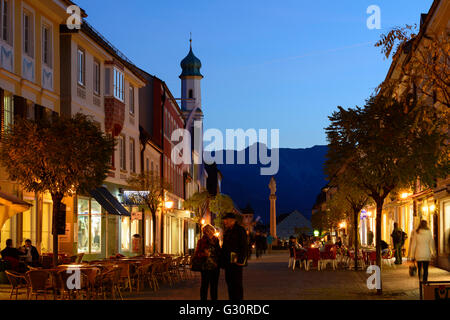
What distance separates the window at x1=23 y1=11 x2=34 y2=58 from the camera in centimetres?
2516

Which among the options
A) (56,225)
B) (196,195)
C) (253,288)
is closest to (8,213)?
(56,225)

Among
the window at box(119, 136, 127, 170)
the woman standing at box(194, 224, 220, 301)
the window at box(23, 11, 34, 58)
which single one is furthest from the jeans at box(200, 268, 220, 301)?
the window at box(119, 136, 127, 170)

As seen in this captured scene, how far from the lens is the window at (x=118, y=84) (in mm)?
34875

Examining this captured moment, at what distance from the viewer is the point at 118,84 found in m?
35.4

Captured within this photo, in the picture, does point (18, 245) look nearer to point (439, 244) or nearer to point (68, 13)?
point (68, 13)

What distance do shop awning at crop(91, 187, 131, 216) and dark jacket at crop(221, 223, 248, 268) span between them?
16348 millimetres

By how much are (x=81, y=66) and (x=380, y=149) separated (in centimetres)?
1413

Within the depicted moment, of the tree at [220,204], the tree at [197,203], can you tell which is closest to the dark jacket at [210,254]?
the tree at [197,203]

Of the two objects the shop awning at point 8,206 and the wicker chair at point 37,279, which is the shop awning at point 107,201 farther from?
the wicker chair at point 37,279

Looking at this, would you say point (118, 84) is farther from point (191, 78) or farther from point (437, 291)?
point (191, 78)

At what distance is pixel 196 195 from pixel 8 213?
40.3 m

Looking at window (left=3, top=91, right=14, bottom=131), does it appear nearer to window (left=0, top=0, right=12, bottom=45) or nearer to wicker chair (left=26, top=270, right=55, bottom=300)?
window (left=0, top=0, right=12, bottom=45)

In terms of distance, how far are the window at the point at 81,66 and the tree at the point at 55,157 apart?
10.1 metres

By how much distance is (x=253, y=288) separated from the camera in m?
22.9
